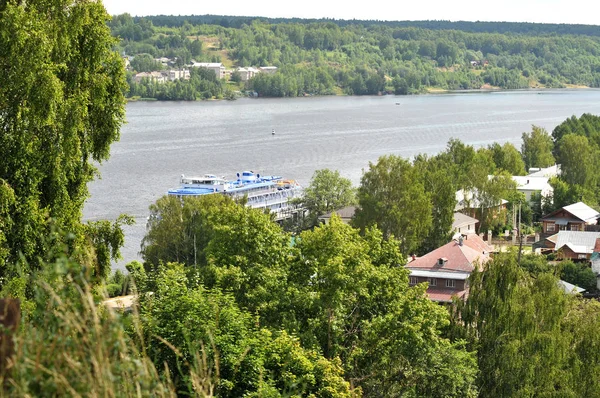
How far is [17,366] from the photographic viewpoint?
165 inches

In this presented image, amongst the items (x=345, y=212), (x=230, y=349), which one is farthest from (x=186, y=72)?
(x=230, y=349)

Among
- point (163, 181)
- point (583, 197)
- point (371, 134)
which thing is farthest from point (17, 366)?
point (371, 134)

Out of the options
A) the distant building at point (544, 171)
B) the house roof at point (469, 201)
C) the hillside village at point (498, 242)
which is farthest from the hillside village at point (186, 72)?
the hillside village at point (498, 242)

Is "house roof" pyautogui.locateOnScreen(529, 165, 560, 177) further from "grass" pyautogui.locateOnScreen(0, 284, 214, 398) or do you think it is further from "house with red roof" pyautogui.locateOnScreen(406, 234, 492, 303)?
"grass" pyautogui.locateOnScreen(0, 284, 214, 398)

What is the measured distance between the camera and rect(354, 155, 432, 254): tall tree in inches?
1323

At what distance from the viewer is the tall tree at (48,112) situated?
8.96m

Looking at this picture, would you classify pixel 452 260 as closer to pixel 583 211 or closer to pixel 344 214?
pixel 344 214

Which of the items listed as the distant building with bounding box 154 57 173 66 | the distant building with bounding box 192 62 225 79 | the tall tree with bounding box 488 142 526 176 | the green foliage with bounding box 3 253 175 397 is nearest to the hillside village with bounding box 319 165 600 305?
the tall tree with bounding box 488 142 526 176

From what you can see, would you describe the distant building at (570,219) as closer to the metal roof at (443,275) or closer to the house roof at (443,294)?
the metal roof at (443,275)

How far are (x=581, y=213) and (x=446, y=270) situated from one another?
16.2 m

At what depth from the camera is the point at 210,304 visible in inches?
408

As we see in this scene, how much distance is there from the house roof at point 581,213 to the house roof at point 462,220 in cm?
319

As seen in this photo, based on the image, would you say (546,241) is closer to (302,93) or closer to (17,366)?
(17,366)

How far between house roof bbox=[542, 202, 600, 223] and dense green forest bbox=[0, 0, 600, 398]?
2065cm
